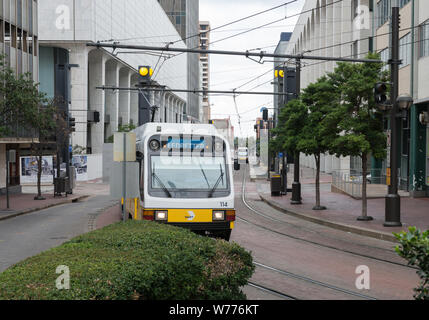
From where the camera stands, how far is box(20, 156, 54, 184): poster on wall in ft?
136

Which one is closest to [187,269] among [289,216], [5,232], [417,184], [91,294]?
[91,294]

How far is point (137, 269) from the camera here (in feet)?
17.5

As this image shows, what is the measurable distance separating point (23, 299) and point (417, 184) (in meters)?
26.3

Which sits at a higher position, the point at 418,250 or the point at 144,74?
the point at 144,74

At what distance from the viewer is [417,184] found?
27656mm

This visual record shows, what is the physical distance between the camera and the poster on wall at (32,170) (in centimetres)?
4150

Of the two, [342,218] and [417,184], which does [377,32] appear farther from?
[342,218]

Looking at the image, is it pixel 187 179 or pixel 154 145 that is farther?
pixel 154 145

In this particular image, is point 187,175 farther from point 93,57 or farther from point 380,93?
point 93,57

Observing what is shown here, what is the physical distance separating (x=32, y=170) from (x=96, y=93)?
2066cm

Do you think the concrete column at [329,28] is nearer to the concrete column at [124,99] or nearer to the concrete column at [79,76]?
the concrete column at [79,76]

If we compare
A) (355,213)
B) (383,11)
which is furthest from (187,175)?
(383,11)

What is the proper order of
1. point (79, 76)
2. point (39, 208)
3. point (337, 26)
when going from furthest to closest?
point (79, 76), point (337, 26), point (39, 208)

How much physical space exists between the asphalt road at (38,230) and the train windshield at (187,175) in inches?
142
